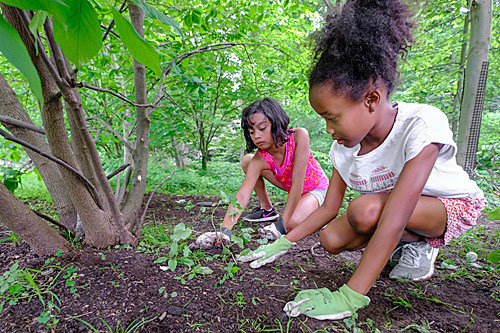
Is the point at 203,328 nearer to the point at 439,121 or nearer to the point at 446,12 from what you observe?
the point at 439,121

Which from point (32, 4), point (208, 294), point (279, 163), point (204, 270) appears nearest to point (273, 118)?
point (279, 163)

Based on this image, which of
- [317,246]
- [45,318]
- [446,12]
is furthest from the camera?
[446,12]

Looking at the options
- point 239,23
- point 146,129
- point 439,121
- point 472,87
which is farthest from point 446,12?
point 146,129

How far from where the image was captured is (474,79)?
325 cm

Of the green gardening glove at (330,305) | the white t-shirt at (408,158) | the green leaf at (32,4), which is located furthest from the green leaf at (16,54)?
the white t-shirt at (408,158)

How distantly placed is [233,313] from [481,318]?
105 centimetres

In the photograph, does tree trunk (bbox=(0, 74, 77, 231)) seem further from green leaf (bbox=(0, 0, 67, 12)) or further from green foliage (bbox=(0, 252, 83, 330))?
green leaf (bbox=(0, 0, 67, 12))

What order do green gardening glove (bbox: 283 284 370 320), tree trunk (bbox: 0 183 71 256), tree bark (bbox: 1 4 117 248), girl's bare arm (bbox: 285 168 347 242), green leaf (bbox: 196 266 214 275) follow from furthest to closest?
girl's bare arm (bbox: 285 168 347 242) < green leaf (bbox: 196 266 214 275) < tree trunk (bbox: 0 183 71 256) < green gardening glove (bbox: 283 284 370 320) < tree bark (bbox: 1 4 117 248)

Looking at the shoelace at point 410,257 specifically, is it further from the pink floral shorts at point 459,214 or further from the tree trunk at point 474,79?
the tree trunk at point 474,79

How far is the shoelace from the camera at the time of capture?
147 cm

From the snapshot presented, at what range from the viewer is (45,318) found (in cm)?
101

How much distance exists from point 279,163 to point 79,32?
210 centimetres

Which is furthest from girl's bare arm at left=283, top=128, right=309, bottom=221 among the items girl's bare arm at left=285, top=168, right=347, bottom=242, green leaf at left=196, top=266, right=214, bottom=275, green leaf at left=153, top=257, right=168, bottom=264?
green leaf at left=153, top=257, right=168, bottom=264

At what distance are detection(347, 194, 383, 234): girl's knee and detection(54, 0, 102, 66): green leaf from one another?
1.27m
